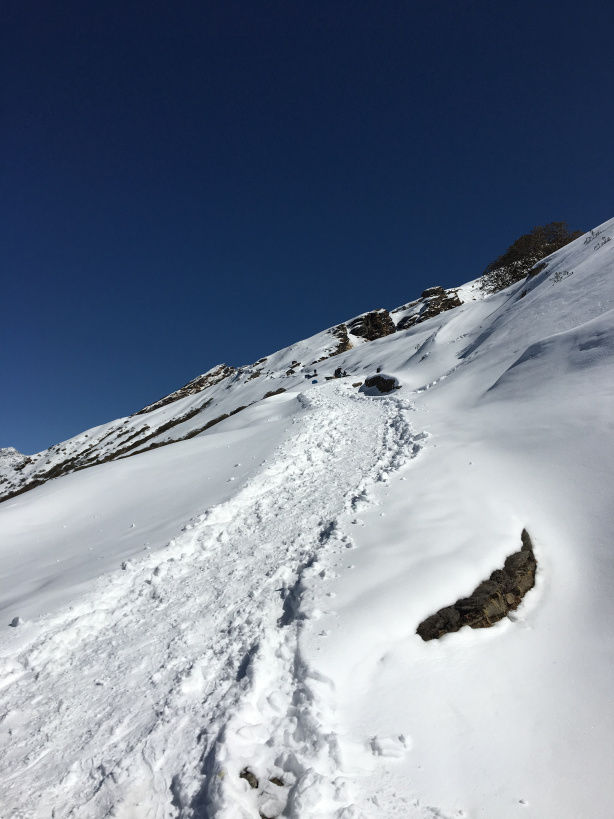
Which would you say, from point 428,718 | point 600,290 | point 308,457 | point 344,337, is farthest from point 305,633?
point 344,337

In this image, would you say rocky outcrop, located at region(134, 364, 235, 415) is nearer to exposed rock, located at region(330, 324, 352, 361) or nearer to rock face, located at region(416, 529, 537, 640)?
exposed rock, located at region(330, 324, 352, 361)

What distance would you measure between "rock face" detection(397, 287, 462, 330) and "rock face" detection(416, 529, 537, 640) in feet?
186

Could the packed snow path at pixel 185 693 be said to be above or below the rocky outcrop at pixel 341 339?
below

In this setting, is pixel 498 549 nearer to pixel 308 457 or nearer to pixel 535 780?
pixel 535 780

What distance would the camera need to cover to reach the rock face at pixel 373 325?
65312 millimetres

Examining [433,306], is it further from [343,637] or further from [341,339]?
[343,637]

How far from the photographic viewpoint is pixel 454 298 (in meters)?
63.9

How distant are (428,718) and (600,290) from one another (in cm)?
1668

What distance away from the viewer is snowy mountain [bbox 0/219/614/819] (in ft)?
10.1

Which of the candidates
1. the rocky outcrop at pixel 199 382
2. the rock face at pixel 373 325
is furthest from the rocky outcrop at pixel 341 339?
the rocky outcrop at pixel 199 382

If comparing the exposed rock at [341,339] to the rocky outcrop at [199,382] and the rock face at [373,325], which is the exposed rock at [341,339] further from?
the rocky outcrop at [199,382]

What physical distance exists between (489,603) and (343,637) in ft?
6.05

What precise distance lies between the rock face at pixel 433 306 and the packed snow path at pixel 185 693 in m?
57.0

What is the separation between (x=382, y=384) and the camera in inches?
923
